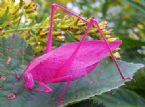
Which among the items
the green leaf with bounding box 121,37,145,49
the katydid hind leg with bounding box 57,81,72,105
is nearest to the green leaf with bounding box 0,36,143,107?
the katydid hind leg with bounding box 57,81,72,105

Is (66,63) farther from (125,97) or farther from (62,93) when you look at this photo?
(125,97)

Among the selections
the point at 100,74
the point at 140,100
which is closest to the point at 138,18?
the point at 140,100

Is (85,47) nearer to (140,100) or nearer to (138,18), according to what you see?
(140,100)

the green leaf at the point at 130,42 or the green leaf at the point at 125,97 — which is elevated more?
the green leaf at the point at 130,42

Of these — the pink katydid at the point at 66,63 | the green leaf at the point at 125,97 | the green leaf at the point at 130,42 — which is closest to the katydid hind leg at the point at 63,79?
the pink katydid at the point at 66,63

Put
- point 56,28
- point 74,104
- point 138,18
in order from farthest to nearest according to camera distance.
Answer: point 138,18 < point 56,28 < point 74,104

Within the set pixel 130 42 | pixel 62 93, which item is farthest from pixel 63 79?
pixel 130 42

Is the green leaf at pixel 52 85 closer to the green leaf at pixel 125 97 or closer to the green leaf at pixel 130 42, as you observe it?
the green leaf at pixel 125 97
